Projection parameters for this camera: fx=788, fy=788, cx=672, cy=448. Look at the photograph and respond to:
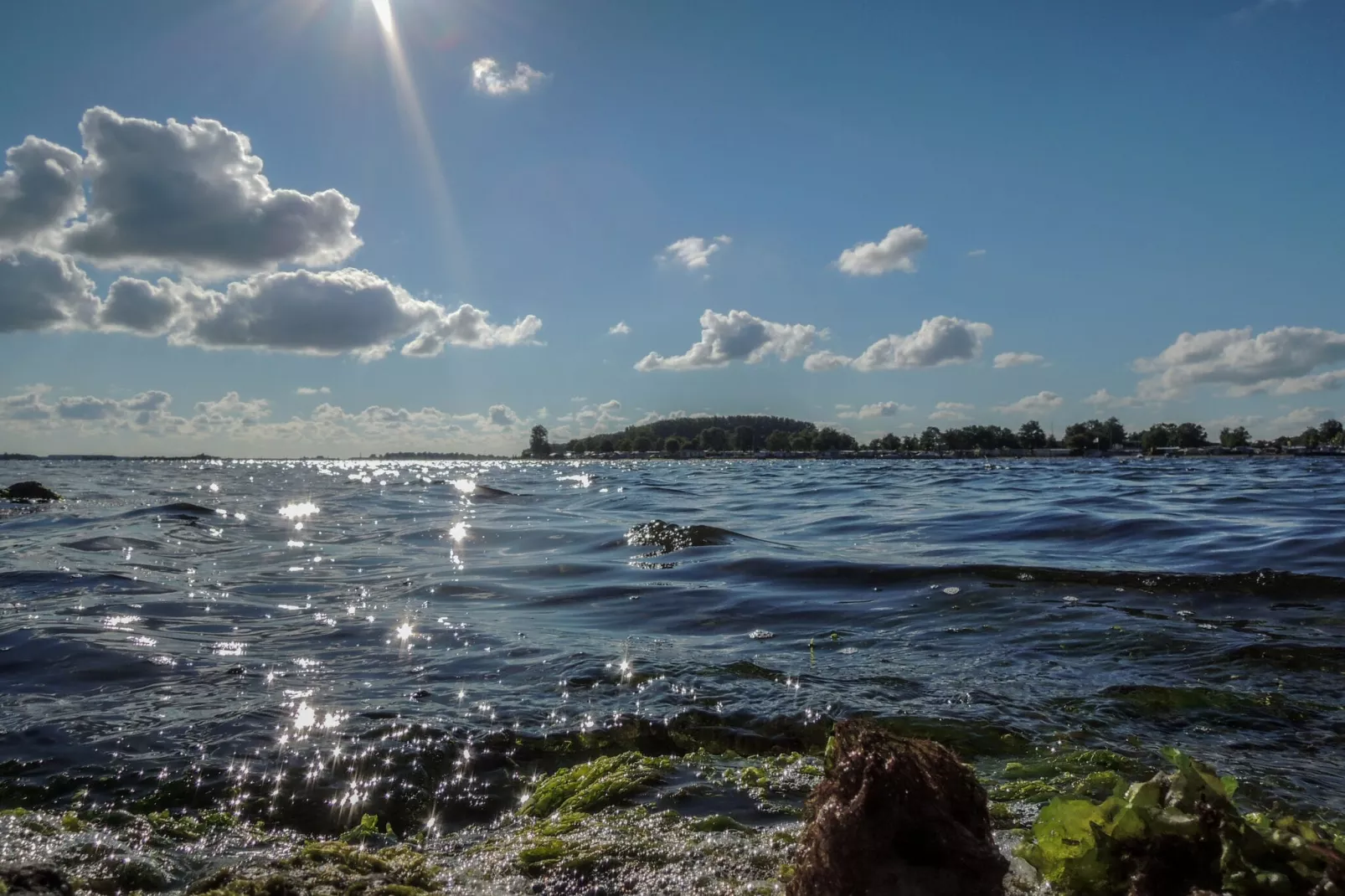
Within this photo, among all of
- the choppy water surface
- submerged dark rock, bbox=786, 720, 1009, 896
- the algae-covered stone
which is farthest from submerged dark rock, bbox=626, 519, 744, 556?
submerged dark rock, bbox=786, 720, 1009, 896

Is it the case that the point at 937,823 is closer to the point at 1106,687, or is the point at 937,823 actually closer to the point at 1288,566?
the point at 1106,687

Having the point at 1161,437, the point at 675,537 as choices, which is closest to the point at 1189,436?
the point at 1161,437

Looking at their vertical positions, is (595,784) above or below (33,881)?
below

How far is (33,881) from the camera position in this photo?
2.29 metres

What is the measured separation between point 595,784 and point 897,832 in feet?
6.57

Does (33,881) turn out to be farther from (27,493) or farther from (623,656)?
(27,493)

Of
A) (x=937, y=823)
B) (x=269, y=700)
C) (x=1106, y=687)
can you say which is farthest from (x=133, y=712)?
(x=1106, y=687)

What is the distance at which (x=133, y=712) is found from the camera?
4.71 m

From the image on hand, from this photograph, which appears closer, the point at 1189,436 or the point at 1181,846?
the point at 1181,846

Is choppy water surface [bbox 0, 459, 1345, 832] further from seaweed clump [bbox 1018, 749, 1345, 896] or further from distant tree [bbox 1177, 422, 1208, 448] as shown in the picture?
distant tree [bbox 1177, 422, 1208, 448]

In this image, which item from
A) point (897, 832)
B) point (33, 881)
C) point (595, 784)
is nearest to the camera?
point (897, 832)

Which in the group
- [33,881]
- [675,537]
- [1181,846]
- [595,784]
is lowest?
[675,537]

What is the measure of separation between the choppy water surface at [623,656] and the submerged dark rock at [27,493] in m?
15.9

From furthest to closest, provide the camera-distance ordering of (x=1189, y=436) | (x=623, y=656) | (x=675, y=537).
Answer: (x=1189, y=436)
(x=675, y=537)
(x=623, y=656)
